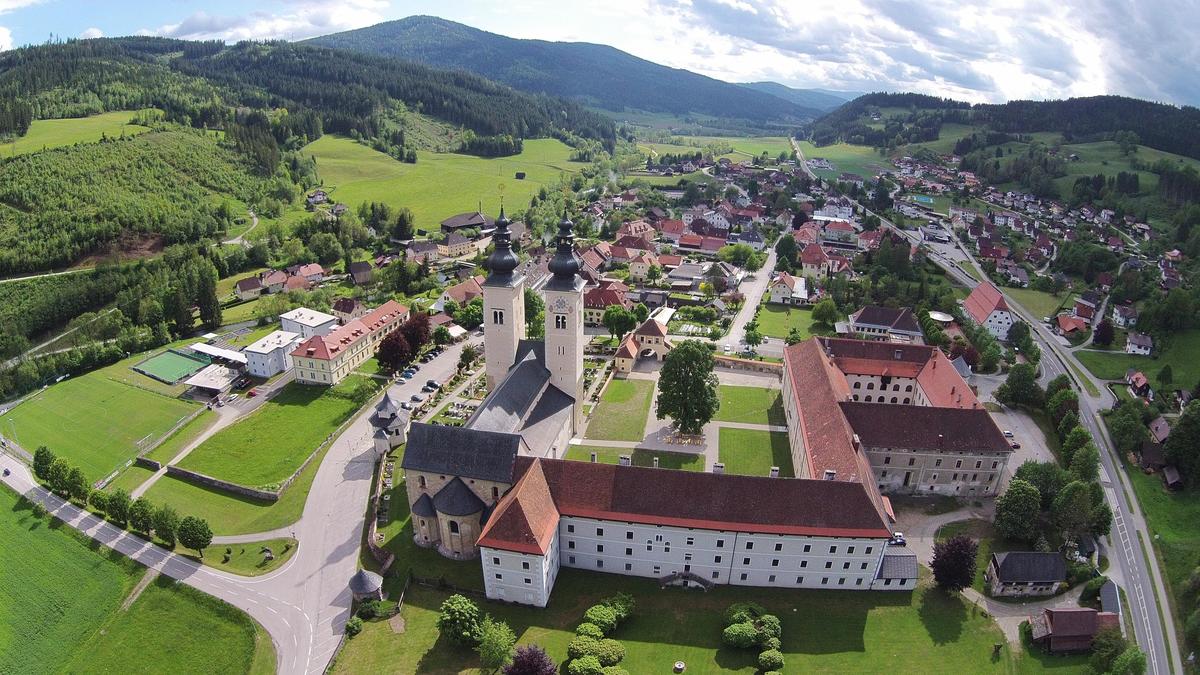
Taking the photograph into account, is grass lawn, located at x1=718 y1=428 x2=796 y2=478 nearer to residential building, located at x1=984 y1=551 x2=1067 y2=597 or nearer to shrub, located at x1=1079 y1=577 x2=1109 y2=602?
residential building, located at x1=984 y1=551 x2=1067 y2=597

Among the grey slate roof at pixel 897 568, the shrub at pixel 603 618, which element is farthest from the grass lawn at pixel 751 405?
the shrub at pixel 603 618

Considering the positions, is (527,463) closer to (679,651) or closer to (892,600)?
(679,651)

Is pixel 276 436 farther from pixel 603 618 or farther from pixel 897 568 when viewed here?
pixel 897 568

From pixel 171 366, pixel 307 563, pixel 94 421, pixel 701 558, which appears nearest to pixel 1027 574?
pixel 701 558

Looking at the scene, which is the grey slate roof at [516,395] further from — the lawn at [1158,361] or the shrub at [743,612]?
the lawn at [1158,361]

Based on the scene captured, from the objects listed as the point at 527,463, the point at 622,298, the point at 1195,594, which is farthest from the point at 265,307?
the point at 1195,594

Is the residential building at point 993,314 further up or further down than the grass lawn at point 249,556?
further up
